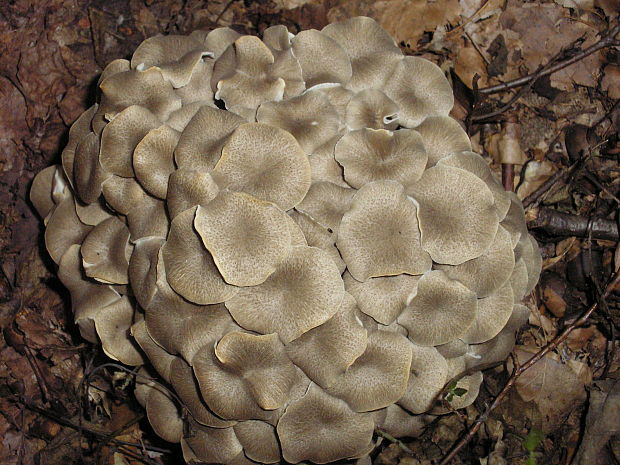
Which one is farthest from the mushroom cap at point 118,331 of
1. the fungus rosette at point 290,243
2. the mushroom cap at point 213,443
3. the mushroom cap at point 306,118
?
the mushroom cap at point 306,118

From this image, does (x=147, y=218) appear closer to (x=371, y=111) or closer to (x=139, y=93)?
(x=139, y=93)

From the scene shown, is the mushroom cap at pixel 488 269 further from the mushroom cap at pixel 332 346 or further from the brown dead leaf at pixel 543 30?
the brown dead leaf at pixel 543 30

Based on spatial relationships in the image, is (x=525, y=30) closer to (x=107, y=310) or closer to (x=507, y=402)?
(x=507, y=402)

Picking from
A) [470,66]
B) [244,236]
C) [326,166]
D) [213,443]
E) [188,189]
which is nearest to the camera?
[244,236]

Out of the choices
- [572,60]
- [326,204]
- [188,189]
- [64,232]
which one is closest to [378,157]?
[326,204]

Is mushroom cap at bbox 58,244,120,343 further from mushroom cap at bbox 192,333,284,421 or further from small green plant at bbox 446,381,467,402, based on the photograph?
small green plant at bbox 446,381,467,402

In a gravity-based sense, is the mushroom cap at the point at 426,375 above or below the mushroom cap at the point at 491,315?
below
